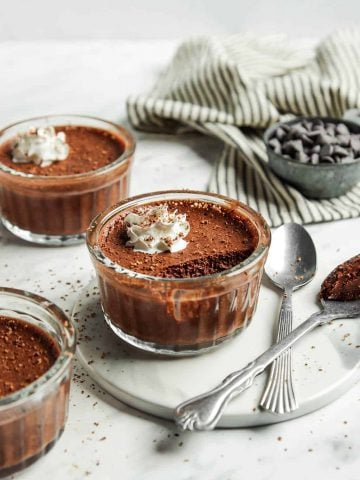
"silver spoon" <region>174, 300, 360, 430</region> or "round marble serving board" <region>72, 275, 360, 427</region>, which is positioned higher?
"silver spoon" <region>174, 300, 360, 430</region>

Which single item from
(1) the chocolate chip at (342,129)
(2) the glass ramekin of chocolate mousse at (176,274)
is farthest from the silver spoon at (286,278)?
(1) the chocolate chip at (342,129)

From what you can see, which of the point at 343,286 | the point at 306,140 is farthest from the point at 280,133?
the point at 343,286

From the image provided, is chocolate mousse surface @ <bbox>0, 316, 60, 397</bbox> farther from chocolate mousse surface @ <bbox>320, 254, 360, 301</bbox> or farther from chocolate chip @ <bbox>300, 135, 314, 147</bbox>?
chocolate chip @ <bbox>300, 135, 314, 147</bbox>

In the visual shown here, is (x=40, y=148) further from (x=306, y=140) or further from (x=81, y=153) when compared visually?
(x=306, y=140)

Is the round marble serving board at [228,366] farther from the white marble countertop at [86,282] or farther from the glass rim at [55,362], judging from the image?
the glass rim at [55,362]

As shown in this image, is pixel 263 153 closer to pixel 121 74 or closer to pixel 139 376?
pixel 121 74

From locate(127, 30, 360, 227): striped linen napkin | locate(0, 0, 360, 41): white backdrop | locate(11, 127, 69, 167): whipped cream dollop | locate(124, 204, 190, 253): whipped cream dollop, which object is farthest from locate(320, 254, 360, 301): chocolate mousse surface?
locate(0, 0, 360, 41): white backdrop
